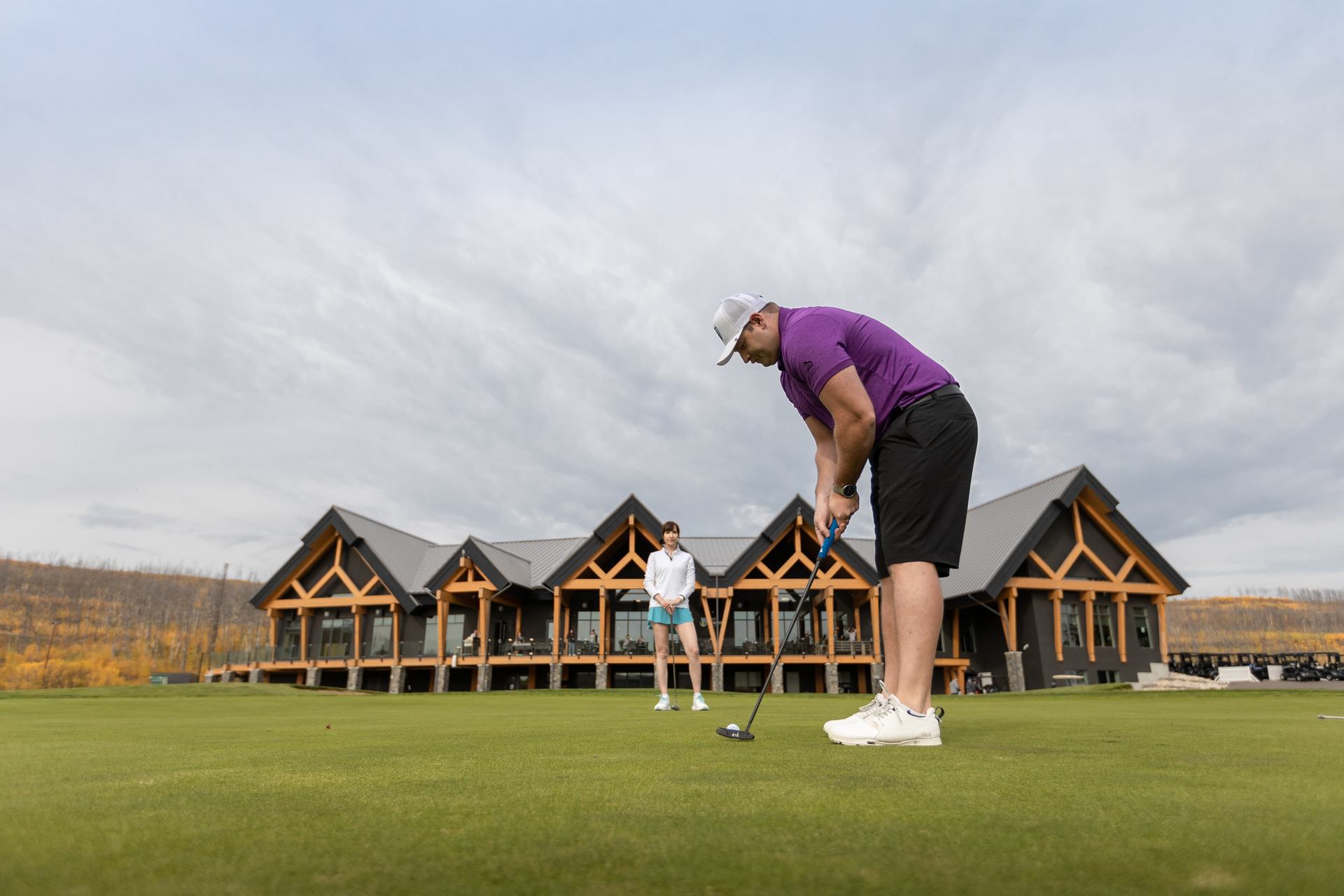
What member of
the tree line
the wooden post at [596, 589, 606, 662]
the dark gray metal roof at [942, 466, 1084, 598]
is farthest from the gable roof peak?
the tree line

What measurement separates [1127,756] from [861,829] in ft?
6.64

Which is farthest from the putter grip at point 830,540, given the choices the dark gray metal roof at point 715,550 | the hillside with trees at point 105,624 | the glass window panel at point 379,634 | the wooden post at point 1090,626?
the hillside with trees at point 105,624

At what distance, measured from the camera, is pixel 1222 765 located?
8.71 ft

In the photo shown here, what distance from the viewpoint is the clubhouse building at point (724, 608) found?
26.6 metres

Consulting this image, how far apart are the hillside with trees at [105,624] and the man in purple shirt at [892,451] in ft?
246

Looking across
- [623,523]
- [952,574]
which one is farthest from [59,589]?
[952,574]

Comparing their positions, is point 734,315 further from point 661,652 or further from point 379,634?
point 379,634

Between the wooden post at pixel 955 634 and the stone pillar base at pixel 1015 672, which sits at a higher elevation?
the wooden post at pixel 955 634

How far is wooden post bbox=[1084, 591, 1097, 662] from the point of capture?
27062 millimetres

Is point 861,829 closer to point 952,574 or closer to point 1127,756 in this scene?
point 1127,756

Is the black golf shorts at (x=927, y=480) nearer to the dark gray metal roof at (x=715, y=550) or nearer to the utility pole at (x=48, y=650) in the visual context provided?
the dark gray metal roof at (x=715, y=550)

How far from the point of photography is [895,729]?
3.25 metres

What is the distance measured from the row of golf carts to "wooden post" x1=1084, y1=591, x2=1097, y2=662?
331 cm

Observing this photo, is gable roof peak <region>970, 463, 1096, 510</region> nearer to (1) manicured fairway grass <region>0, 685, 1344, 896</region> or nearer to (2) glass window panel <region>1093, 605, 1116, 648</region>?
(2) glass window panel <region>1093, 605, 1116, 648</region>
